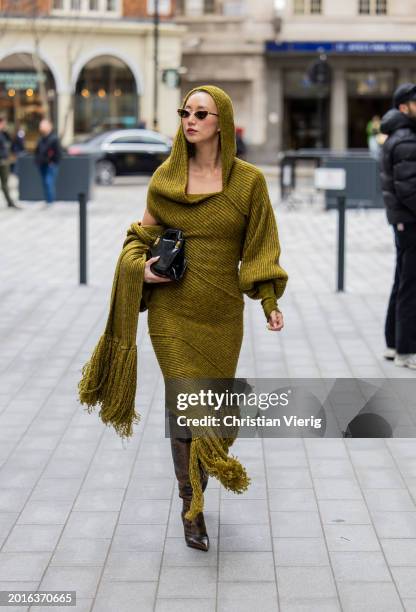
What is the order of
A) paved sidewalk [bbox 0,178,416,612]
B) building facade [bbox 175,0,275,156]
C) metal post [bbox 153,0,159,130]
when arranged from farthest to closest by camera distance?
1. building facade [bbox 175,0,275,156]
2. metal post [bbox 153,0,159,130]
3. paved sidewalk [bbox 0,178,416,612]

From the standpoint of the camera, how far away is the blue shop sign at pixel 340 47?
42.1m

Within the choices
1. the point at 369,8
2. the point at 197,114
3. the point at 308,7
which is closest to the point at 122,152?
the point at 308,7

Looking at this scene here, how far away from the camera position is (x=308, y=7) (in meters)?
43.6

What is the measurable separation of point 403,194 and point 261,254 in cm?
324

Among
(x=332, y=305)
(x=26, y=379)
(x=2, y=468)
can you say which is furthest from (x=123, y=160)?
(x=2, y=468)

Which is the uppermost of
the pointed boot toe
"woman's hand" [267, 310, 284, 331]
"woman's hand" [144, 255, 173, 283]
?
"woman's hand" [144, 255, 173, 283]

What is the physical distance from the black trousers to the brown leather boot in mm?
3513

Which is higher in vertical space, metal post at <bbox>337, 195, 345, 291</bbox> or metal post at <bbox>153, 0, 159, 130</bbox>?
metal post at <bbox>153, 0, 159, 130</bbox>

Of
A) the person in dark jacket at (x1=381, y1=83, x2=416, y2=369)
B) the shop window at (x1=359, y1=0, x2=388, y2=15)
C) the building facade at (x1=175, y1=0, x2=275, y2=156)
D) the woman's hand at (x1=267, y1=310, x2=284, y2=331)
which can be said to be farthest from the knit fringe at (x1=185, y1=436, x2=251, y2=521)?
the shop window at (x1=359, y1=0, x2=388, y2=15)

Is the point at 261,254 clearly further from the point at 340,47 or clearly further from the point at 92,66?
the point at 340,47

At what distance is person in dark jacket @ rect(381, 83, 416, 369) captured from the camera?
805 centimetres

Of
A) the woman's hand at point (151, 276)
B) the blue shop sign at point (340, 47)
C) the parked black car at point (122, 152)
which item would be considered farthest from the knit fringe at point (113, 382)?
the blue shop sign at point (340, 47)

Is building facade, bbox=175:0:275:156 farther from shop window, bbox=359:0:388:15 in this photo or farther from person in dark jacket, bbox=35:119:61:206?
person in dark jacket, bbox=35:119:61:206

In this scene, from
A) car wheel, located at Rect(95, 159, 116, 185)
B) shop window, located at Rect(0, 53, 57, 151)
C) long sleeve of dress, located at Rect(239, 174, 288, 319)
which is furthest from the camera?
shop window, located at Rect(0, 53, 57, 151)
